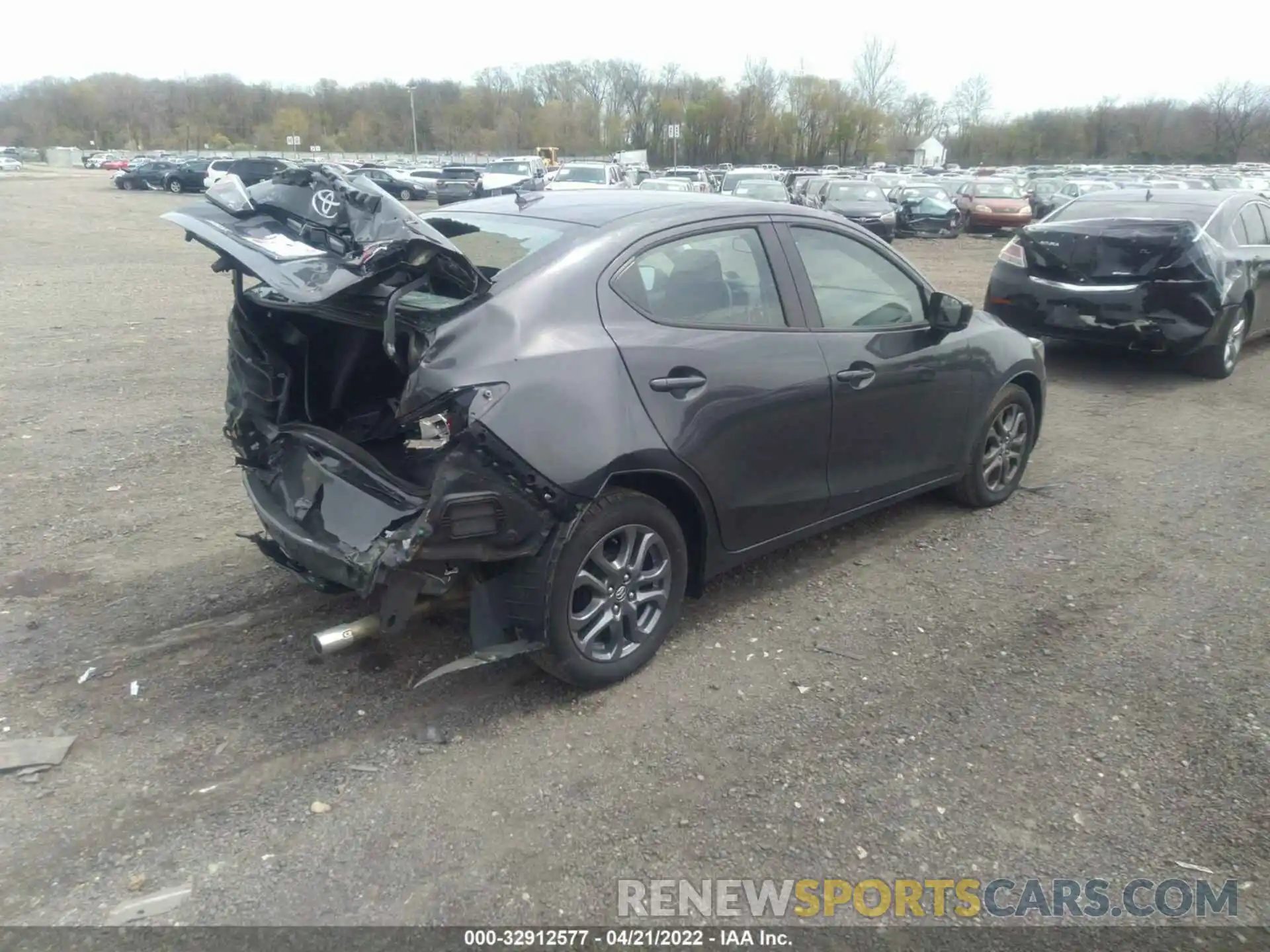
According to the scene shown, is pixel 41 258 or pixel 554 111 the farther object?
pixel 554 111

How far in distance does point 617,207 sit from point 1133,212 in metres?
6.91

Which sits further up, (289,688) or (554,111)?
(554,111)

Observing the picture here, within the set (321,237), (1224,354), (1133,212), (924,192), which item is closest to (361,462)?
(321,237)

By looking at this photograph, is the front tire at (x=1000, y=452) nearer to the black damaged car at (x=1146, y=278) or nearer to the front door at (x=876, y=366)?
the front door at (x=876, y=366)

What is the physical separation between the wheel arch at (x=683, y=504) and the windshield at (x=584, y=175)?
891 inches

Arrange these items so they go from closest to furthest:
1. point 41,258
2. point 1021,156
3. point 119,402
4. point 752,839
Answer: point 752,839, point 119,402, point 41,258, point 1021,156

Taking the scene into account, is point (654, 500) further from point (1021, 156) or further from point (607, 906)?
point (1021, 156)

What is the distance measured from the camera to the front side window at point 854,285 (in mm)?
4406

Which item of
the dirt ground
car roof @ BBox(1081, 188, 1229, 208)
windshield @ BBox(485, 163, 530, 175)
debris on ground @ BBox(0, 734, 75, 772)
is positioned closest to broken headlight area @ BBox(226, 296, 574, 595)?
the dirt ground

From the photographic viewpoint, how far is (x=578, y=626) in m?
3.58

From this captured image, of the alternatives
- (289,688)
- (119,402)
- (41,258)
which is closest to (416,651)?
(289,688)

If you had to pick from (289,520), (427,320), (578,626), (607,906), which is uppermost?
(427,320)

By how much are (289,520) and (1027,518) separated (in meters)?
3.98

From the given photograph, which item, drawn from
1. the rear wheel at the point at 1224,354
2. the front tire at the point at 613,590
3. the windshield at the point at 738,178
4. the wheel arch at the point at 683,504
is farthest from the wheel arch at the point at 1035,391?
the windshield at the point at 738,178
